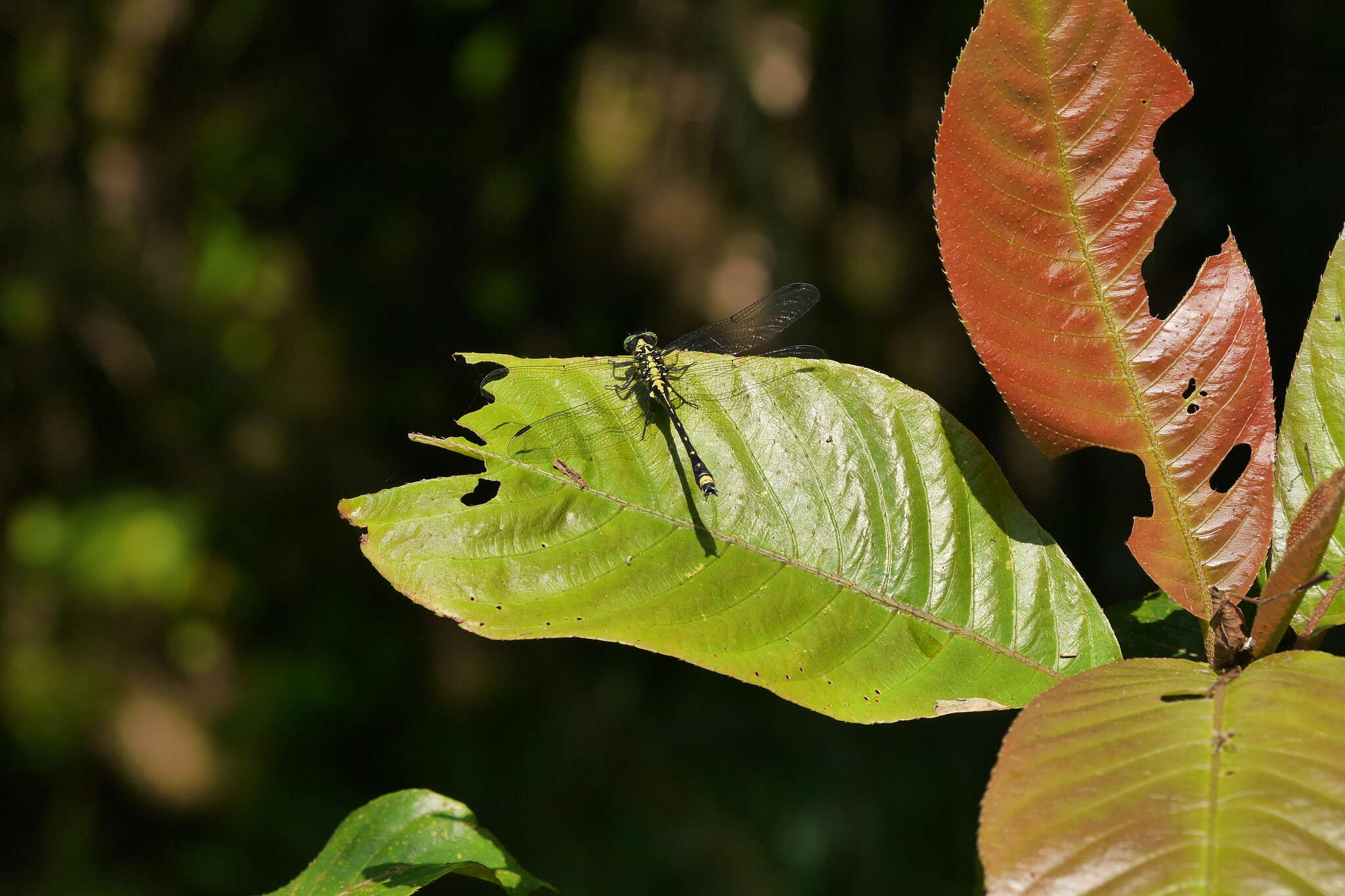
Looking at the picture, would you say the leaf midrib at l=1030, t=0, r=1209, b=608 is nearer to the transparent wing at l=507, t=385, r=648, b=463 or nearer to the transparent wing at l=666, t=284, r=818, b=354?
the transparent wing at l=507, t=385, r=648, b=463

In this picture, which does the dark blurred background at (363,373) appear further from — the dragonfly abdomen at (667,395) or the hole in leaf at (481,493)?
the hole in leaf at (481,493)

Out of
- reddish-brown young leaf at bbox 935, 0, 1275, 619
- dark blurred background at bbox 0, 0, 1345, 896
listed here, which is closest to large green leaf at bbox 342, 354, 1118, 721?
reddish-brown young leaf at bbox 935, 0, 1275, 619

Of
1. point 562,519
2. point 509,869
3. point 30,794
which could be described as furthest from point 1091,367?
point 30,794

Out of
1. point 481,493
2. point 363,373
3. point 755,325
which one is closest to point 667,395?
point 481,493

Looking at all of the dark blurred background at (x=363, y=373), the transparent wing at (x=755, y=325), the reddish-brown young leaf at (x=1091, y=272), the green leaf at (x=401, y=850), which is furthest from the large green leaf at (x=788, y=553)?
the dark blurred background at (x=363, y=373)

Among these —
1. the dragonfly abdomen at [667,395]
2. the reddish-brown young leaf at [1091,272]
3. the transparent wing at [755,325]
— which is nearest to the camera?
the reddish-brown young leaf at [1091,272]
